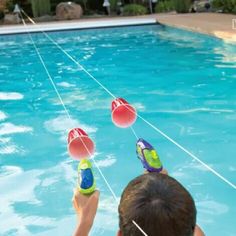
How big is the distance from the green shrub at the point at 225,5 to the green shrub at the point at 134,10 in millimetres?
3211

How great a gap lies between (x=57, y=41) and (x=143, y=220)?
1321 centimetres

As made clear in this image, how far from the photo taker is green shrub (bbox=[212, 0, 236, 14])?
1618 cm

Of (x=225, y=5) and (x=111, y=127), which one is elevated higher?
(x=225, y=5)

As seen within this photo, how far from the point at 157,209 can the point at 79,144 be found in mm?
1527

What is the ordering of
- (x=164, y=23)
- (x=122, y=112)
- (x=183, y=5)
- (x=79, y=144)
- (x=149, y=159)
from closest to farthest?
(x=149, y=159), (x=79, y=144), (x=122, y=112), (x=164, y=23), (x=183, y=5)

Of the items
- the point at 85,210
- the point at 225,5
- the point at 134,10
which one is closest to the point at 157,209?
the point at 85,210

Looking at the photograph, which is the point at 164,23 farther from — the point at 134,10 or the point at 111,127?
the point at 111,127

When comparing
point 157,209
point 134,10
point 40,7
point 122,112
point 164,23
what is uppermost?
point 40,7

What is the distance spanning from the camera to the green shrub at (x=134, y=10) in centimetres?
1995

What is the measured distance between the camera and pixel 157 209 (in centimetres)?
105

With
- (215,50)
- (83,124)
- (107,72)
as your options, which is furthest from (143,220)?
(215,50)

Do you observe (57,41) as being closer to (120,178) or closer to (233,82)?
(233,82)

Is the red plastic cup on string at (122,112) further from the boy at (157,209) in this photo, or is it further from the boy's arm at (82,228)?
the boy at (157,209)

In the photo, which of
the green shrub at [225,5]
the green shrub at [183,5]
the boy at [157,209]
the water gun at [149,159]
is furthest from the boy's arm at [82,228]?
the green shrub at [183,5]
